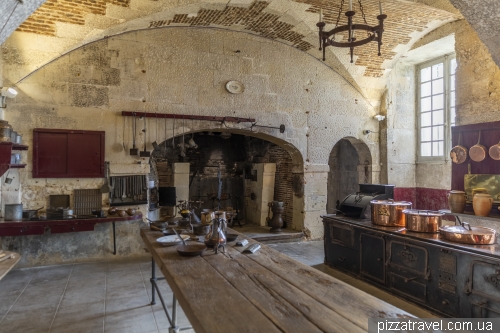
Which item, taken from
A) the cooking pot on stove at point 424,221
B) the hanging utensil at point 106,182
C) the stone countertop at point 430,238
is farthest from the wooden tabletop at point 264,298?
the hanging utensil at point 106,182

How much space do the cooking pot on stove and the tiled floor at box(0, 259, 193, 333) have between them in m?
2.66

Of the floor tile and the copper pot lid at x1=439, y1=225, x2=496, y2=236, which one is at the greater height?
the copper pot lid at x1=439, y1=225, x2=496, y2=236

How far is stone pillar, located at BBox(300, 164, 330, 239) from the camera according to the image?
23.4ft

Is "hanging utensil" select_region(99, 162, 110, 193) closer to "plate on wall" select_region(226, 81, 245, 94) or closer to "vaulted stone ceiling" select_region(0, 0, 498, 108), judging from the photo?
"vaulted stone ceiling" select_region(0, 0, 498, 108)

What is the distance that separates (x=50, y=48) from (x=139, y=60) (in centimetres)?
135

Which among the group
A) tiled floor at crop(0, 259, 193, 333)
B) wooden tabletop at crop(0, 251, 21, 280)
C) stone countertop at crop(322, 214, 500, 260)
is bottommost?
tiled floor at crop(0, 259, 193, 333)

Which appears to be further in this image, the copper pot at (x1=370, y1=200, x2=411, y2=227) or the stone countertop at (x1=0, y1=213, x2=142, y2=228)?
the stone countertop at (x1=0, y1=213, x2=142, y2=228)

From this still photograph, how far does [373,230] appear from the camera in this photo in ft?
13.1

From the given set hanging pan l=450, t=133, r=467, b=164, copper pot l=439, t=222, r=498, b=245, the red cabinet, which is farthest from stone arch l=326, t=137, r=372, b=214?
the red cabinet

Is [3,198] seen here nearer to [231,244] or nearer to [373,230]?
[231,244]

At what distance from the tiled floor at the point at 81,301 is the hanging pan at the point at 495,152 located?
4.43 m

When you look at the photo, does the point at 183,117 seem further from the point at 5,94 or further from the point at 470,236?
the point at 470,236

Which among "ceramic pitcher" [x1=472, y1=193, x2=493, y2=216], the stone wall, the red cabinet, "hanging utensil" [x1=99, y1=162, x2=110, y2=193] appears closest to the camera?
"ceramic pitcher" [x1=472, y1=193, x2=493, y2=216]

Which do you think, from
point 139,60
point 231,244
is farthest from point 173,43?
point 231,244
